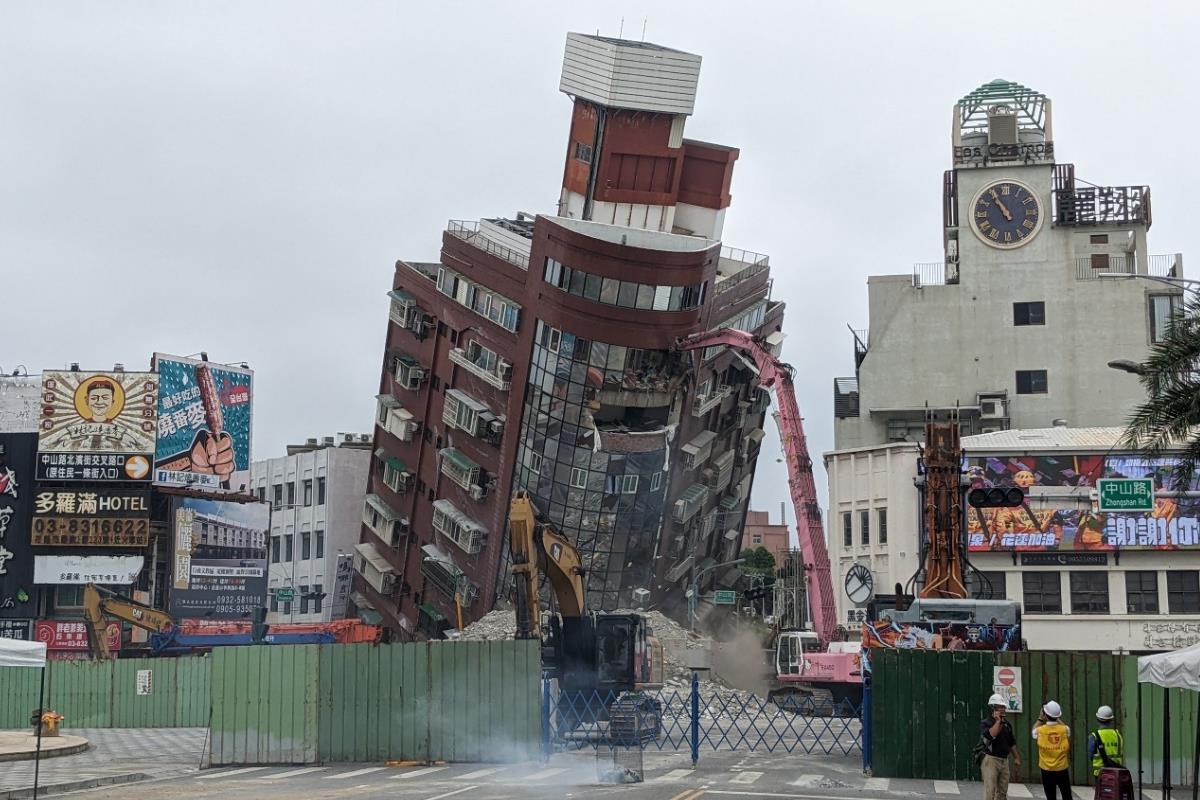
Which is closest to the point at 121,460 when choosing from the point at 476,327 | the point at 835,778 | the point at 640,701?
the point at 476,327

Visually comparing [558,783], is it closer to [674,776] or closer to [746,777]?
[674,776]

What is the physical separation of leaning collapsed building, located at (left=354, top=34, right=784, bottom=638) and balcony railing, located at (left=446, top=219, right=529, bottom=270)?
4.3 inches

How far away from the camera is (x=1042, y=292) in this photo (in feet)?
286

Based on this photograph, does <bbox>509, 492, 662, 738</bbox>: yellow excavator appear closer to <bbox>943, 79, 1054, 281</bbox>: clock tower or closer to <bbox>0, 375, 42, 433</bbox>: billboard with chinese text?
<bbox>943, 79, 1054, 281</bbox>: clock tower

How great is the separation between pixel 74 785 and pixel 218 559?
74.6 metres

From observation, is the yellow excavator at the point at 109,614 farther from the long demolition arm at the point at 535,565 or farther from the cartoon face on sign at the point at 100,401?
the long demolition arm at the point at 535,565

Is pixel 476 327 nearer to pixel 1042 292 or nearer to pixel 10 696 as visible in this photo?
pixel 10 696

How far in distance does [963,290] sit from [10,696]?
54.8 meters

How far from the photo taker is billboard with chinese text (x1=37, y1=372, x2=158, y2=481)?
97.6m

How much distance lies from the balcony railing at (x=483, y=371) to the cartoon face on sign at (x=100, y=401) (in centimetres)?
3308

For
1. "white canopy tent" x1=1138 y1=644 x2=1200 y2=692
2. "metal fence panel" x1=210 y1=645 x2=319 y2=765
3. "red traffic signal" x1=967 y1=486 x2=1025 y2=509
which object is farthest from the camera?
"red traffic signal" x1=967 y1=486 x2=1025 y2=509

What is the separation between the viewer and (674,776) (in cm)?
3161

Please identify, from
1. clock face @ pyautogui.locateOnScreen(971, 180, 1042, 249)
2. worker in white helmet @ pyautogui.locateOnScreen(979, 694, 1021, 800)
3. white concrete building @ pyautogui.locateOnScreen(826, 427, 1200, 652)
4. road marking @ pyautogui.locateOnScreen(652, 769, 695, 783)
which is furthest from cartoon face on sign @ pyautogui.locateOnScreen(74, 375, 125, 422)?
worker in white helmet @ pyautogui.locateOnScreen(979, 694, 1021, 800)

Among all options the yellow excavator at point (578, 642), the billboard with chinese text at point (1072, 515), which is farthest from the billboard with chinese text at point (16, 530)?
the billboard with chinese text at point (1072, 515)
